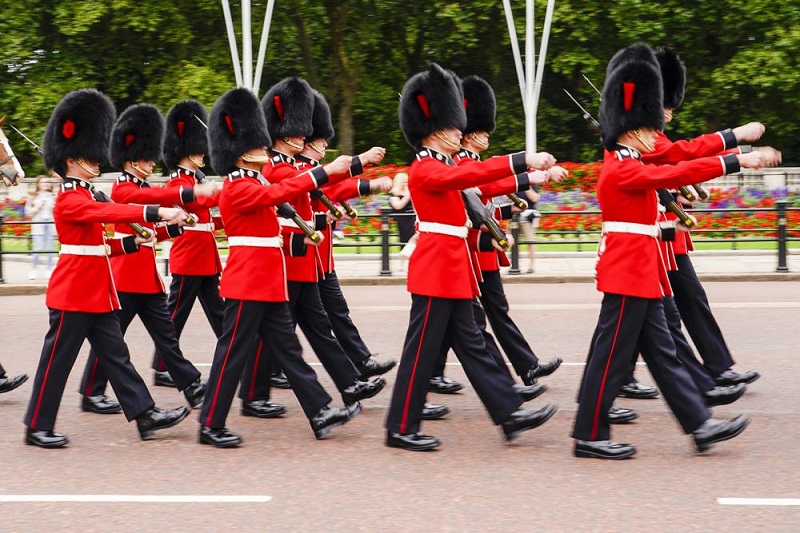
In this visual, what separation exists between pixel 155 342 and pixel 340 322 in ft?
4.11

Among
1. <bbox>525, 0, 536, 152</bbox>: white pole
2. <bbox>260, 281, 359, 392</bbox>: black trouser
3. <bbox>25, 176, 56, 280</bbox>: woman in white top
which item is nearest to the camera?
<bbox>260, 281, 359, 392</bbox>: black trouser

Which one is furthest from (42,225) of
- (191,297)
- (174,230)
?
(174,230)

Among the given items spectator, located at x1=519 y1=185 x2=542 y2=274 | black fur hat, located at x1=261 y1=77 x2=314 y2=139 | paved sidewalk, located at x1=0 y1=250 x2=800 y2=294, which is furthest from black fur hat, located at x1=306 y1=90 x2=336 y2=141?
spectator, located at x1=519 y1=185 x2=542 y2=274

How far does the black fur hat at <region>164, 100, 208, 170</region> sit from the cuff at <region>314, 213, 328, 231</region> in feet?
3.84

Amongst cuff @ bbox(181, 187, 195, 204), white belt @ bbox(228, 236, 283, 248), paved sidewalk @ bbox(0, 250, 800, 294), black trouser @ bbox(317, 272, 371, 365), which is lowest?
paved sidewalk @ bbox(0, 250, 800, 294)

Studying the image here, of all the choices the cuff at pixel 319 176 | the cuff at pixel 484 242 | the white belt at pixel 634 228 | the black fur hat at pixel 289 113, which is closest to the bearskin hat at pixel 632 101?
the white belt at pixel 634 228

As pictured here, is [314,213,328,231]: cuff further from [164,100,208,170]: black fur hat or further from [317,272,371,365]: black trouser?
[164,100,208,170]: black fur hat

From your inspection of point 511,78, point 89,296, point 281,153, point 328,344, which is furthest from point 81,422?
point 511,78

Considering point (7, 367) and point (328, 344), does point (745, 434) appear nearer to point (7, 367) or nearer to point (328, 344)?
point (328, 344)

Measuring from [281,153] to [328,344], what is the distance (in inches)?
48.7

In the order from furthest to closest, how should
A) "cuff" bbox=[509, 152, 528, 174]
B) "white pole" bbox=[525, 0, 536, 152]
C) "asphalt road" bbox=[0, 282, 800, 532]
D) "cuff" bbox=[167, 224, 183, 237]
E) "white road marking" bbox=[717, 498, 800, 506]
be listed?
"white pole" bbox=[525, 0, 536, 152] → "cuff" bbox=[167, 224, 183, 237] → "cuff" bbox=[509, 152, 528, 174] → "white road marking" bbox=[717, 498, 800, 506] → "asphalt road" bbox=[0, 282, 800, 532]

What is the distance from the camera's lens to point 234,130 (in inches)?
258

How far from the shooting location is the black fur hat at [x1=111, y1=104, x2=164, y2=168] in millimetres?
7938

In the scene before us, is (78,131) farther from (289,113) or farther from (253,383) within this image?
(253,383)
